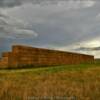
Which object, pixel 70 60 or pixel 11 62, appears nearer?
pixel 11 62

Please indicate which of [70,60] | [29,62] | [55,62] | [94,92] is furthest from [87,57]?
[94,92]

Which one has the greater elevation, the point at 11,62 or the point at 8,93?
the point at 11,62

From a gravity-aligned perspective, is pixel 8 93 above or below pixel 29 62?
below

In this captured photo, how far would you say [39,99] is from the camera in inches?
242

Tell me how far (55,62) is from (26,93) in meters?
21.8

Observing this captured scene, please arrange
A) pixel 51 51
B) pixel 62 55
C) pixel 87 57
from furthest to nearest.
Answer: pixel 87 57
pixel 62 55
pixel 51 51

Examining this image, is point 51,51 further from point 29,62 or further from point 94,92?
point 94,92

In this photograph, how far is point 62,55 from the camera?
97.8 feet

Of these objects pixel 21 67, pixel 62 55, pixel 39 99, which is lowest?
pixel 39 99

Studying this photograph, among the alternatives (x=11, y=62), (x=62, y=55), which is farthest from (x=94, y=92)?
(x=62, y=55)

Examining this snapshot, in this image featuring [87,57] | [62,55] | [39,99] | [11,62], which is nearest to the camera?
[39,99]

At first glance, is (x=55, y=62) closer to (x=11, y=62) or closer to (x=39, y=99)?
(x=11, y=62)

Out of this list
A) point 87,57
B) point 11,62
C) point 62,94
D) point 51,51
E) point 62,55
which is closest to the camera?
point 62,94

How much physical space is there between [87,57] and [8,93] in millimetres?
32514
